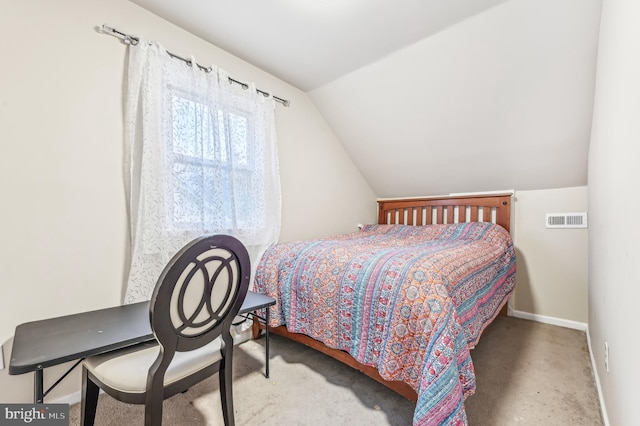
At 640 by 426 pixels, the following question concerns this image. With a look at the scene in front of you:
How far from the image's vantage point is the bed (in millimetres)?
1205

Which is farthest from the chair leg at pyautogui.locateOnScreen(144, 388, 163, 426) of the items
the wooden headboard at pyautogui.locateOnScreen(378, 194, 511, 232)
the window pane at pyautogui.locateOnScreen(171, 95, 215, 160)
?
the wooden headboard at pyautogui.locateOnScreen(378, 194, 511, 232)

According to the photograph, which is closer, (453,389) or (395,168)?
(453,389)

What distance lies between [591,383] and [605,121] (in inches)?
60.4

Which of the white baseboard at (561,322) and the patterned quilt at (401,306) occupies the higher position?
the patterned quilt at (401,306)

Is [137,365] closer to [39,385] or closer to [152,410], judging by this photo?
[152,410]

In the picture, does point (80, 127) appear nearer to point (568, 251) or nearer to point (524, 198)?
point (524, 198)

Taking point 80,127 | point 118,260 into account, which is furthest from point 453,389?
point 80,127

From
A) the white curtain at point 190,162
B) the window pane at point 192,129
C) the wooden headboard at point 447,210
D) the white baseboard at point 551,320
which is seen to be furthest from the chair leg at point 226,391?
the white baseboard at point 551,320

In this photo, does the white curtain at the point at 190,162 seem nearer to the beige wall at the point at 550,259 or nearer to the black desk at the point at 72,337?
the black desk at the point at 72,337

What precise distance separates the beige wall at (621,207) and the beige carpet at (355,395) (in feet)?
0.93

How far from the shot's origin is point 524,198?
2908 mm

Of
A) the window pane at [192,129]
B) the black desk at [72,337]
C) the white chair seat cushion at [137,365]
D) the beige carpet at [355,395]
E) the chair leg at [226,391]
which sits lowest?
the beige carpet at [355,395]

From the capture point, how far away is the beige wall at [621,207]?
2.84ft

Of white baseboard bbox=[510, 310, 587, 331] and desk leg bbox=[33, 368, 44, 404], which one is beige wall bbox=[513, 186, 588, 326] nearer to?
white baseboard bbox=[510, 310, 587, 331]
